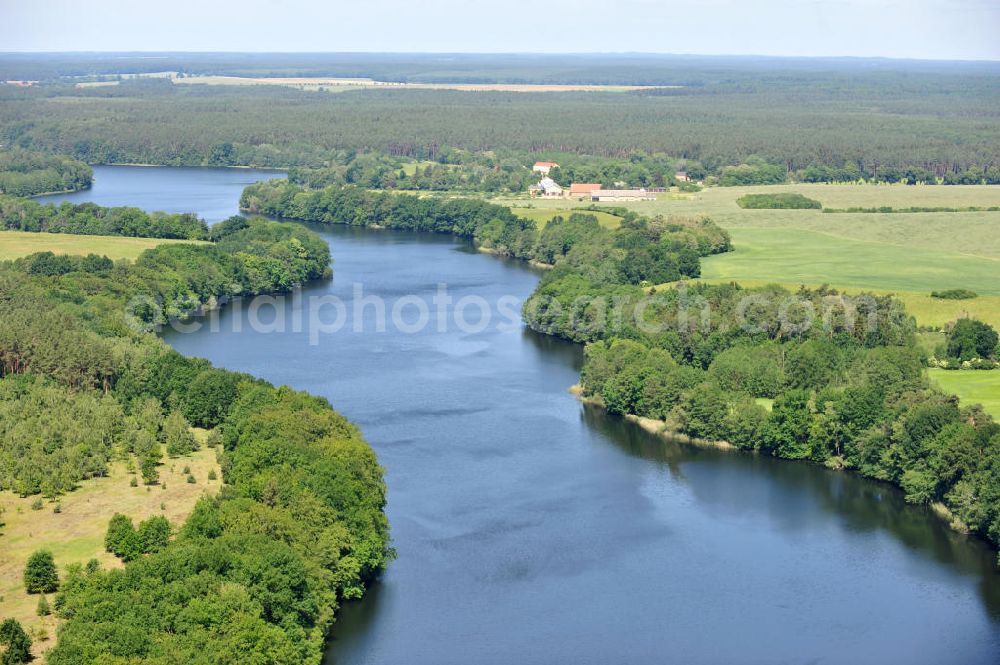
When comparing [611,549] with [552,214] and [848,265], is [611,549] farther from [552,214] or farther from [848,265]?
[552,214]

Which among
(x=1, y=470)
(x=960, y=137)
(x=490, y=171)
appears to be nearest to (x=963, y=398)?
(x=1, y=470)

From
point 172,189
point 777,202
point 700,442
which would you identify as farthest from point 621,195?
point 700,442

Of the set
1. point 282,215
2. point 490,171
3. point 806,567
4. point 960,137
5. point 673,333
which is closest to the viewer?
point 806,567

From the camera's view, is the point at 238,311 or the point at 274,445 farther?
the point at 238,311

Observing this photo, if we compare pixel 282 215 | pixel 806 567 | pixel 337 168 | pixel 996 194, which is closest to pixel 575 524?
pixel 806 567

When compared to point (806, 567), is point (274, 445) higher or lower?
higher

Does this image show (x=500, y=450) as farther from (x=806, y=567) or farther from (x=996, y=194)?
(x=996, y=194)

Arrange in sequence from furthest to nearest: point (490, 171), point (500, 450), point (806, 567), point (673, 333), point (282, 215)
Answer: point (490, 171) → point (282, 215) → point (673, 333) → point (500, 450) → point (806, 567)
